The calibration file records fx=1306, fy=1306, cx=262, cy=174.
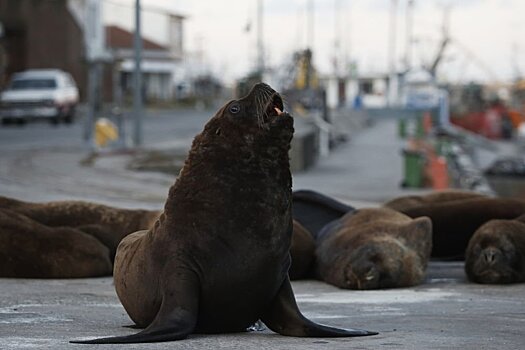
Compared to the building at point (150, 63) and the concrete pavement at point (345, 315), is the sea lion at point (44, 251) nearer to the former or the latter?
the concrete pavement at point (345, 315)

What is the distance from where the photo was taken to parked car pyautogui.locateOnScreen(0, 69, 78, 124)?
176 feet

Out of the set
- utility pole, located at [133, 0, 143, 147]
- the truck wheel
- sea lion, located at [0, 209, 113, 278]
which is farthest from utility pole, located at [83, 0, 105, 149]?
sea lion, located at [0, 209, 113, 278]

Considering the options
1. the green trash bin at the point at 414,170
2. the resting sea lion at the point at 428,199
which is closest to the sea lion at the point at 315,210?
the resting sea lion at the point at 428,199

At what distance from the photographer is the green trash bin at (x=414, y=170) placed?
90.2ft

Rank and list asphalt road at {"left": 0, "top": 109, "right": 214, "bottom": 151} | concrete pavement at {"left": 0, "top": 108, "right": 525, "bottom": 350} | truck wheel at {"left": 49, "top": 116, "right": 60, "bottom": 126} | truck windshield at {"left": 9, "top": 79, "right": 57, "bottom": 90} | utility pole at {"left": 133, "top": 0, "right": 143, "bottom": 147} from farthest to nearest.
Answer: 1. truck wheel at {"left": 49, "top": 116, "right": 60, "bottom": 126}
2. truck windshield at {"left": 9, "top": 79, "right": 57, "bottom": 90}
3. asphalt road at {"left": 0, "top": 109, "right": 214, "bottom": 151}
4. utility pole at {"left": 133, "top": 0, "right": 143, "bottom": 147}
5. concrete pavement at {"left": 0, "top": 108, "right": 525, "bottom": 350}

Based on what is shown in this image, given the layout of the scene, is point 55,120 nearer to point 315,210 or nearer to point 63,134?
point 63,134

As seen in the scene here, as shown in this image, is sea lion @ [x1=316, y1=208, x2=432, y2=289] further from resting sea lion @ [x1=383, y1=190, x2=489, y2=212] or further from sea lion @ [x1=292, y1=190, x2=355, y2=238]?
resting sea lion @ [x1=383, y1=190, x2=489, y2=212]

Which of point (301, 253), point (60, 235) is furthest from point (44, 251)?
point (301, 253)

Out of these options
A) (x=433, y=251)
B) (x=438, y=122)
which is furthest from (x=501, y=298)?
(x=438, y=122)

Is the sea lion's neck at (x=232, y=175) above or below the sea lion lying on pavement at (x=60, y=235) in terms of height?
above

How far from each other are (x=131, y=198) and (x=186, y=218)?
12832 mm

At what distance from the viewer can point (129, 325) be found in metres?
8.28

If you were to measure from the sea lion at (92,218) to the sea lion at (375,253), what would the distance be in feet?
5.75

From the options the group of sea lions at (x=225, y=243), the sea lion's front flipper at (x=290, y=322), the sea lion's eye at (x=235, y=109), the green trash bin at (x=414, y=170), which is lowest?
the green trash bin at (x=414, y=170)
